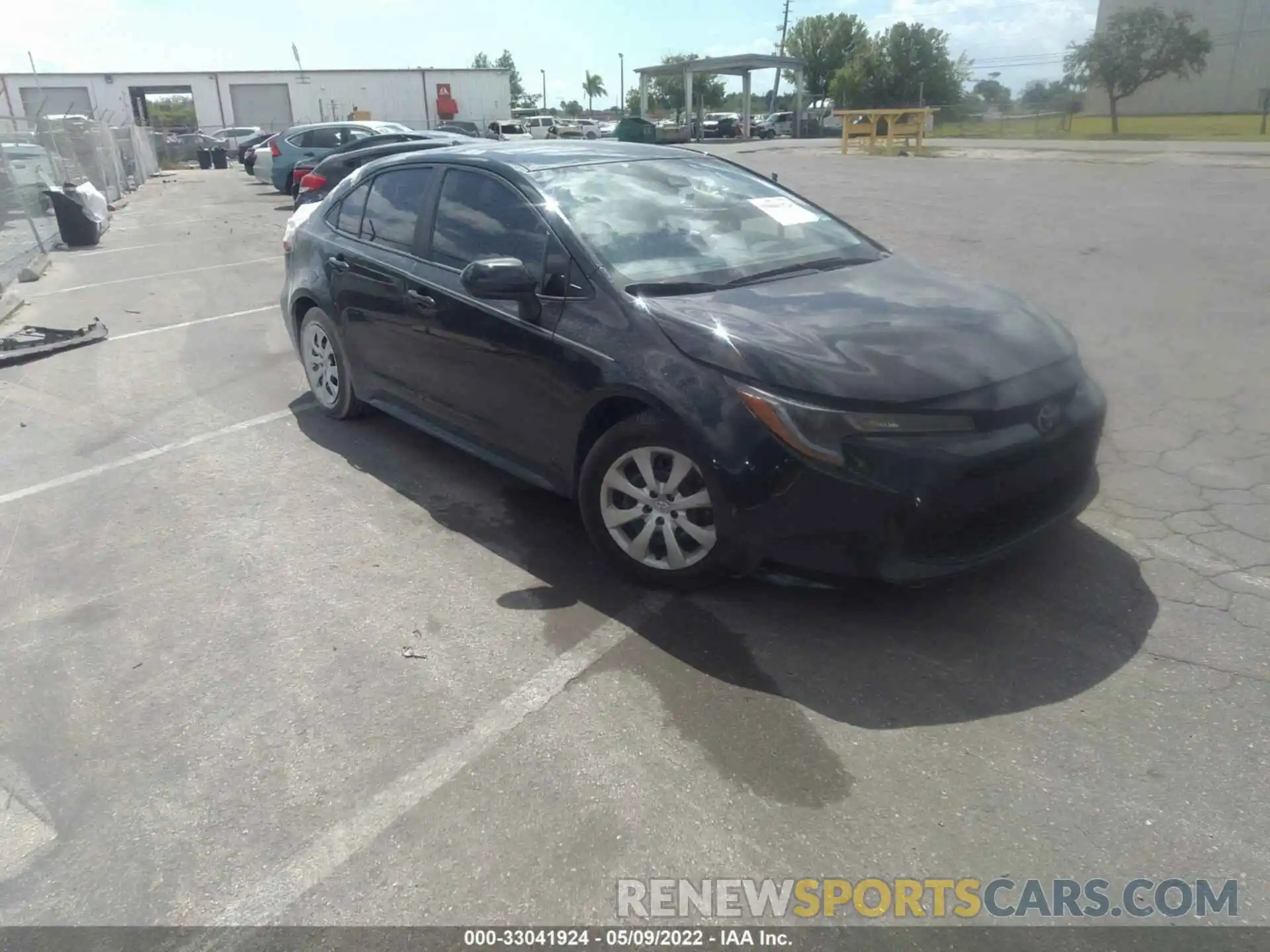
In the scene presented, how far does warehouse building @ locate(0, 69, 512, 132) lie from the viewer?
55.7 meters

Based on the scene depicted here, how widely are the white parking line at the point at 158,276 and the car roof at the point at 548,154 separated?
8271 mm

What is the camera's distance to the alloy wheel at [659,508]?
3.55 metres

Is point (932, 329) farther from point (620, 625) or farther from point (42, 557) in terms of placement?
point (42, 557)

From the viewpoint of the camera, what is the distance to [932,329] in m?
3.58

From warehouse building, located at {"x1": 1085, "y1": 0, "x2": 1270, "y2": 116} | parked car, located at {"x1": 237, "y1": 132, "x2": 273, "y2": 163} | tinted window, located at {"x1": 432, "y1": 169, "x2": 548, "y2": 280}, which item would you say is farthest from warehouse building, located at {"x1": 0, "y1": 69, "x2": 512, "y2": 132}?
tinted window, located at {"x1": 432, "y1": 169, "x2": 548, "y2": 280}

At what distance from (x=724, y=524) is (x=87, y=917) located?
221cm

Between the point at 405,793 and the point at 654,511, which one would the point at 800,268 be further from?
the point at 405,793

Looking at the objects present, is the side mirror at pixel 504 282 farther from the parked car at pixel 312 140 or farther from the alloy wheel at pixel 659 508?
the parked car at pixel 312 140

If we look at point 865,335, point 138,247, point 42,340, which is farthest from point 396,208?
point 138,247

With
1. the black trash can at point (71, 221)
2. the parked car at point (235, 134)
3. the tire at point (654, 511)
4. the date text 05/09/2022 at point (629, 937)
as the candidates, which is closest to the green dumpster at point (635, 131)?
the parked car at point (235, 134)

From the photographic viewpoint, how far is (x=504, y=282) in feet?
12.9

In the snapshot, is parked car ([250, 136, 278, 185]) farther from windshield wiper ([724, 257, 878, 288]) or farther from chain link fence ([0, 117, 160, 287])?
windshield wiper ([724, 257, 878, 288])

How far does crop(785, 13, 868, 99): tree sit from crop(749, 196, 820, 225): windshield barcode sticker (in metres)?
78.4

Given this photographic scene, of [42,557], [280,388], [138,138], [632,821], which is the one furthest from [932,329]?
[138,138]
